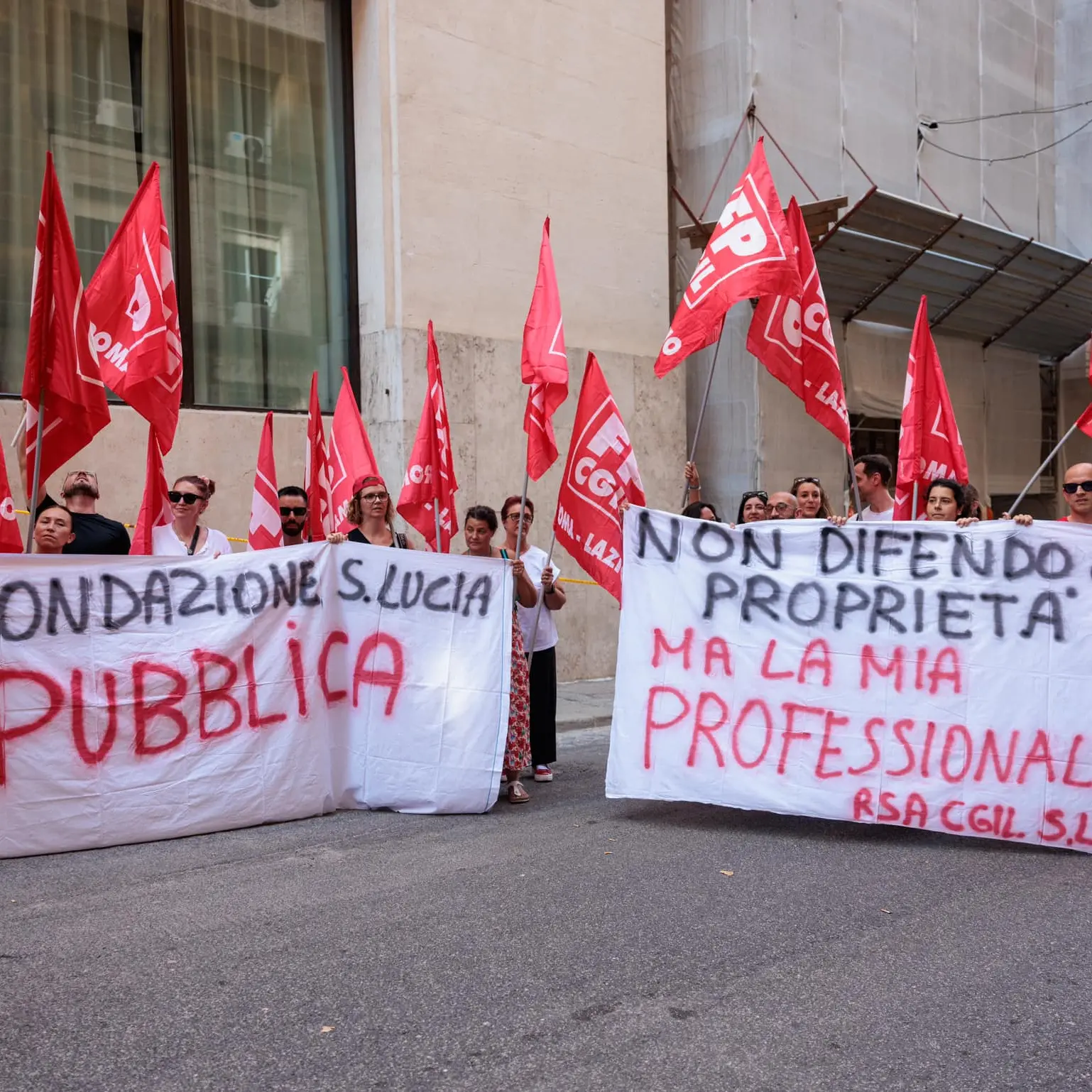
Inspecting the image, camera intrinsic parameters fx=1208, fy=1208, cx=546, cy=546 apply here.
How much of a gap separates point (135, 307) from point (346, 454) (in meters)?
2.29

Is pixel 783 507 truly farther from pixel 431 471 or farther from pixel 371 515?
pixel 371 515

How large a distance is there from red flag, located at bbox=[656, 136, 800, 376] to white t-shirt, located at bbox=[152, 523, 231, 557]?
2547mm

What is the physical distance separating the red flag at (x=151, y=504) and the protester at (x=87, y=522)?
0.09 meters

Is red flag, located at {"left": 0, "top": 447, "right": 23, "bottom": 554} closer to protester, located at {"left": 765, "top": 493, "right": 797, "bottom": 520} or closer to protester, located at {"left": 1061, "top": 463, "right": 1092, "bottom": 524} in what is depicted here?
protester, located at {"left": 765, "top": 493, "right": 797, "bottom": 520}

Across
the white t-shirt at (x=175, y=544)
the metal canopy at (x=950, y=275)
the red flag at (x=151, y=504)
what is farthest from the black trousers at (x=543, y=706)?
the metal canopy at (x=950, y=275)

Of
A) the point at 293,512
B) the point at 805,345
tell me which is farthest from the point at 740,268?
the point at 293,512

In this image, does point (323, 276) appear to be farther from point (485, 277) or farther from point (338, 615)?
point (338, 615)

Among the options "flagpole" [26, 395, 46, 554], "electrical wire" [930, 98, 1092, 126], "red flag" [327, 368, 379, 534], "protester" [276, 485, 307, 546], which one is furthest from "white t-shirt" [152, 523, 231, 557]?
"electrical wire" [930, 98, 1092, 126]

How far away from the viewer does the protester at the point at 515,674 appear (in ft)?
21.1

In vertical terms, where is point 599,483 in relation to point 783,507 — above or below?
Answer: above

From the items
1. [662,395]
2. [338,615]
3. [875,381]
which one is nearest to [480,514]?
[338,615]

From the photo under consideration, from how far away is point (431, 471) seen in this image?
7055 mm

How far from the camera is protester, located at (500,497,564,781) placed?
6789mm

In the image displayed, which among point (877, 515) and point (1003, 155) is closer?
point (877, 515)
